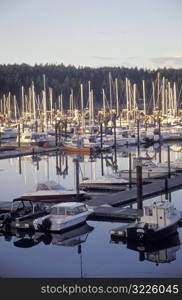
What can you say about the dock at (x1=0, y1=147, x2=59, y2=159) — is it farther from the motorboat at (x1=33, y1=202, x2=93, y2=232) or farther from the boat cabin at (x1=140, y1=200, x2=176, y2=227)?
the boat cabin at (x1=140, y1=200, x2=176, y2=227)

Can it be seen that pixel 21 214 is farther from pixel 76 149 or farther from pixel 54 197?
pixel 76 149

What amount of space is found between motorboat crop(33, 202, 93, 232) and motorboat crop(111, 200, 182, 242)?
4.56ft

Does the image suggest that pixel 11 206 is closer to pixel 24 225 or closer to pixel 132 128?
pixel 24 225

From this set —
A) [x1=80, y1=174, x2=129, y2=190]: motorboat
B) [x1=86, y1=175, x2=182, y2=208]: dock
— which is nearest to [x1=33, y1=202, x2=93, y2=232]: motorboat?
[x1=86, y1=175, x2=182, y2=208]: dock

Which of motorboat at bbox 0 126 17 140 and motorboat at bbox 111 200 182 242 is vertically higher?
motorboat at bbox 111 200 182 242

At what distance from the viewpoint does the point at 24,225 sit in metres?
15.3

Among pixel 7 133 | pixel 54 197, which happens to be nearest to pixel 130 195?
pixel 54 197

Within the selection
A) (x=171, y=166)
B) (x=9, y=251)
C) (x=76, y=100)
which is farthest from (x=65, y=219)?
(x=76, y=100)

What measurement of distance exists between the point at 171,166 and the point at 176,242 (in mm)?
12000

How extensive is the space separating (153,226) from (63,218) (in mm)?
2422

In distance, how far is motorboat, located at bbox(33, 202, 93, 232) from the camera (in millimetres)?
15031

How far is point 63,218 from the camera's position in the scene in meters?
15.2

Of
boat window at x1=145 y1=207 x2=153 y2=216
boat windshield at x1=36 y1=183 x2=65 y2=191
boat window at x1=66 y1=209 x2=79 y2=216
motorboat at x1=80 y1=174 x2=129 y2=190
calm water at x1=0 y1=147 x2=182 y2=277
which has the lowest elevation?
calm water at x1=0 y1=147 x2=182 y2=277

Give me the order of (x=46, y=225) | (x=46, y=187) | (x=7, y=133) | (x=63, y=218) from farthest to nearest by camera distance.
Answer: (x=7, y=133) → (x=46, y=187) → (x=63, y=218) → (x=46, y=225)
